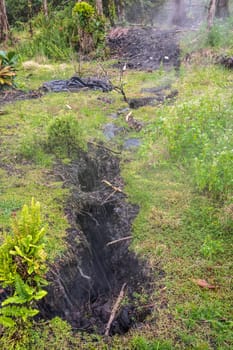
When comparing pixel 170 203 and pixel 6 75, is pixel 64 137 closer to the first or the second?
pixel 170 203

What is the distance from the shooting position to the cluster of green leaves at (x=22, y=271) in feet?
8.27

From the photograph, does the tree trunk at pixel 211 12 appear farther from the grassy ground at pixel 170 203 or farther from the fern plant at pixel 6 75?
the fern plant at pixel 6 75

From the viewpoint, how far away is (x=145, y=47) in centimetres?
1140

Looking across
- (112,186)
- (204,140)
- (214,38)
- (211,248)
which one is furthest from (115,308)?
(214,38)

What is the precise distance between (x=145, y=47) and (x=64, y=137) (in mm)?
7364

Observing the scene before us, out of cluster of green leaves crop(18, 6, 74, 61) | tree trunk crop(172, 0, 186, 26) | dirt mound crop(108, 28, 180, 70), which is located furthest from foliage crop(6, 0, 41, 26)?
tree trunk crop(172, 0, 186, 26)

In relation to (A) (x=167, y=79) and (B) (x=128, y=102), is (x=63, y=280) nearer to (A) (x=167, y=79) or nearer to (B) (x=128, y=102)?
(B) (x=128, y=102)

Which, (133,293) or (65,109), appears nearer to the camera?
(133,293)

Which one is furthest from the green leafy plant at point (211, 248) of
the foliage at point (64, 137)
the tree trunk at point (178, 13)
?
the tree trunk at point (178, 13)

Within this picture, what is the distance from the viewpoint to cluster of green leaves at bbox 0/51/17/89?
7797 millimetres

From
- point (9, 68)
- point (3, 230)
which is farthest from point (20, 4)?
point (3, 230)

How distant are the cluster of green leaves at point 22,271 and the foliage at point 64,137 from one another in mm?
2474

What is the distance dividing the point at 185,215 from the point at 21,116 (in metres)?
4.03

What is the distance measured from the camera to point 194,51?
9.47 m
